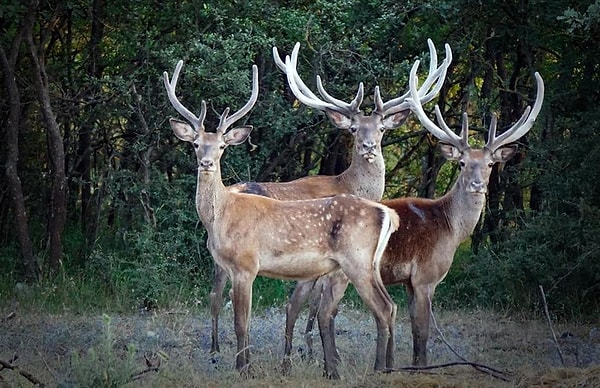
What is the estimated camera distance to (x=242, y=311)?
8250 millimetres

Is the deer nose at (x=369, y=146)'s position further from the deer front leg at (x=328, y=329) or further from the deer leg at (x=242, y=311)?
the deer leg at (x=242, y=311)

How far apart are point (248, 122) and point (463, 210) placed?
4.00m

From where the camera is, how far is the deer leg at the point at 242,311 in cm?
814

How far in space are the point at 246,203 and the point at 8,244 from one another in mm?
5911

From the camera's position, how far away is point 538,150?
38.1 ft

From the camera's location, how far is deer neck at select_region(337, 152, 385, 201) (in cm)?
1023

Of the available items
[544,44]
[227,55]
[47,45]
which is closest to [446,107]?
[544,44]

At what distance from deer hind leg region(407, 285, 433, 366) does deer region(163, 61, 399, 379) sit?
34cm

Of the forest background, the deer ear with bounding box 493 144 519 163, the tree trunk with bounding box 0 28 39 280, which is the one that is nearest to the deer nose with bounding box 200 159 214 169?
the deer ear with bounding box 493 144 519 163

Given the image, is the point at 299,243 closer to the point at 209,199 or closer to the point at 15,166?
the point at 209,199

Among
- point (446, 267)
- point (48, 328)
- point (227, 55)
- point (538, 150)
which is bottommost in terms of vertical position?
point (48, 328)

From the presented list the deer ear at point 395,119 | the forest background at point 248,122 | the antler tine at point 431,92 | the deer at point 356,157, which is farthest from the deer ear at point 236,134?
the forest background at point 248,122

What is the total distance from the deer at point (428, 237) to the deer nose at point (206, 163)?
1336 millimetres

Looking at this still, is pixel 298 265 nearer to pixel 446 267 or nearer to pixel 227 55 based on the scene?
pixel 446 267
